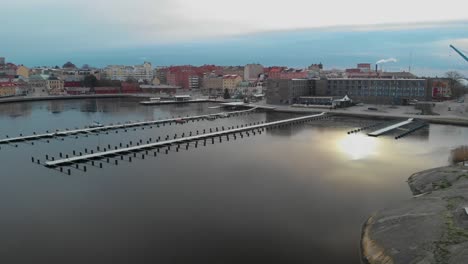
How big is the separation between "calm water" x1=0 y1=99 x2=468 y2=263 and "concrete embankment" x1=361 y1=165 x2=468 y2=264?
30 cm

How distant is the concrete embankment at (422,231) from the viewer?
464 centimetres

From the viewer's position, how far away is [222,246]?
5.38 m

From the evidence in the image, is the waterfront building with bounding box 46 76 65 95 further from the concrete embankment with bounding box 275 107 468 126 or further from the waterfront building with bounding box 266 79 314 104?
the concrete embankment with bounding box 275 107 468 126

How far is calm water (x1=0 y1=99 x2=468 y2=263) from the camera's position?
5309mm

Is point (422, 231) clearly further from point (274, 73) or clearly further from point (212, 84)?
point (212, 84)

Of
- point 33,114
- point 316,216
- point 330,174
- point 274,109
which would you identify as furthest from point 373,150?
point 33,114

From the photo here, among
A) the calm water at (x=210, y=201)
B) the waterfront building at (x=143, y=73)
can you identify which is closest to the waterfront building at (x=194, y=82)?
the waterfront building at (x=143, y=73)

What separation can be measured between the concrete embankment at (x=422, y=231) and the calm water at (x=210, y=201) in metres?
0.30

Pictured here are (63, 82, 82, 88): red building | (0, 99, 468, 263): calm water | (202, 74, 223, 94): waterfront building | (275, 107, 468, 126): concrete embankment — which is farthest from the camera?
(202, 74, 223, 94): waterfront building

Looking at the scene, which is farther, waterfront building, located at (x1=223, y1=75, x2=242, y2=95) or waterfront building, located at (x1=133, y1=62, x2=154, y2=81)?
waterfront building, located at (x1=133, y1=62, x2=154, y2=81)

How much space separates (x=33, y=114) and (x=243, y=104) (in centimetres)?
1190

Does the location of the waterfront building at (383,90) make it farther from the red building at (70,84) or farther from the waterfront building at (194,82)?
the red building at (70,84)

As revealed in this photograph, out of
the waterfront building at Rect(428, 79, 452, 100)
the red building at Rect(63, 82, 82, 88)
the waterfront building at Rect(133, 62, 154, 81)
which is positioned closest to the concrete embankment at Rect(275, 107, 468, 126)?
the waterfront building at Rect(428, 79, 452, 100)

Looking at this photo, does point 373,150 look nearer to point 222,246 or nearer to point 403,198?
point 403,198
